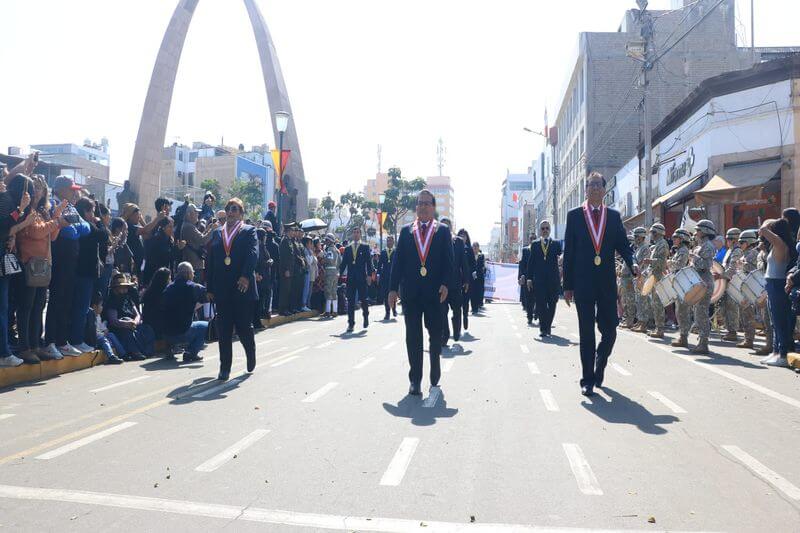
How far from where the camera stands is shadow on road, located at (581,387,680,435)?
6.20 metres

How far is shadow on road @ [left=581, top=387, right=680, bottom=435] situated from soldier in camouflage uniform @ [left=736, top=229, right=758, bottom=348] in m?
5.85

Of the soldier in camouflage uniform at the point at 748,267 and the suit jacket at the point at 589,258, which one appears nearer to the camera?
the suit jacket at the point at 589,258

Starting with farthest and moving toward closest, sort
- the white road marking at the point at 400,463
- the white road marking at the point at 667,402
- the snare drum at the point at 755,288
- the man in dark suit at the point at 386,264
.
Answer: the man in dark suit at the point at 386,264 → the snare drum at the point at 755,288 → the white road marking at the point at 667,402 → the white road marking at the point at 400,463

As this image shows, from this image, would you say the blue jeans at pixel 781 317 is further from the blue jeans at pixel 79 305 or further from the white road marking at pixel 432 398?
the blue jeans at pixel 79 305

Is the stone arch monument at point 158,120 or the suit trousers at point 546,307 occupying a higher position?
the stone arch monument at point 158,120

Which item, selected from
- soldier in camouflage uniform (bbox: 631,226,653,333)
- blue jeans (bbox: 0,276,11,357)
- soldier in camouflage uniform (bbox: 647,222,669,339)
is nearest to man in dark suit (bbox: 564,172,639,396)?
soldier in camouflage uniform (bbox: 647,222,669,339)

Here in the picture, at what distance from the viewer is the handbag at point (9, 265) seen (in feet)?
26.5

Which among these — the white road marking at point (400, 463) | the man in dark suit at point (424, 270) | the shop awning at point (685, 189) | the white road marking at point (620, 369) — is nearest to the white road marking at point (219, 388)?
the man in dark suit at point (424, 270)

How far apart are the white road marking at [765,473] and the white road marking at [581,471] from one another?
1106mm

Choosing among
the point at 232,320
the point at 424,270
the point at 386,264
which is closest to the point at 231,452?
the point at 424,270

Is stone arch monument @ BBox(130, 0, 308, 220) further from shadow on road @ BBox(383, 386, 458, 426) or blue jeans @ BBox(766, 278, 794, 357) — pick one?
shadow on road @ BBox(383, 386, 458, 426)

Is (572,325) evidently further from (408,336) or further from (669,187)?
(669,187)

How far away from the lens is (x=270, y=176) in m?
108

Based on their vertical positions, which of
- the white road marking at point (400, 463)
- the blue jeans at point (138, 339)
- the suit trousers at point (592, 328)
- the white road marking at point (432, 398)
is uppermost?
the suit trousers at point (592, 328)
